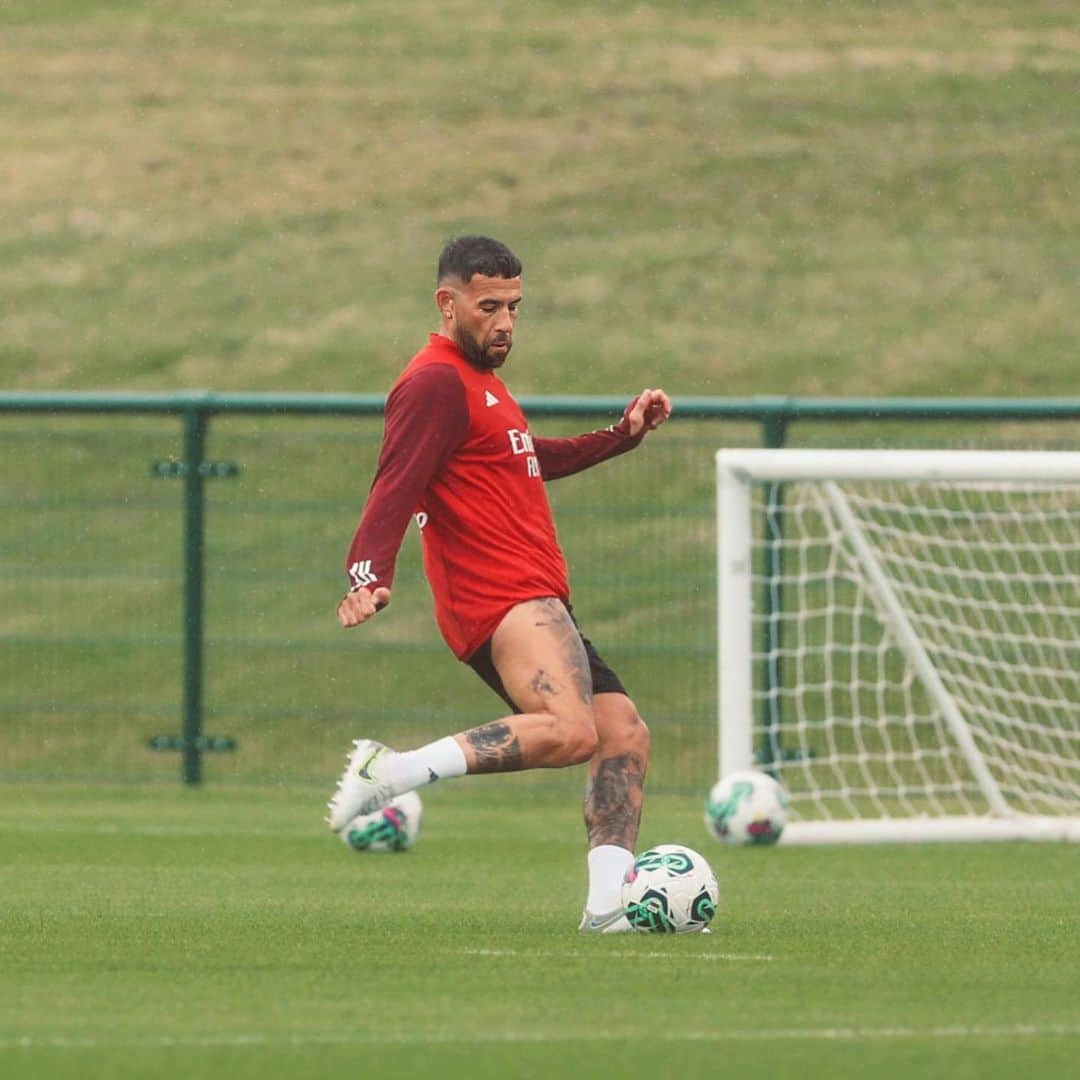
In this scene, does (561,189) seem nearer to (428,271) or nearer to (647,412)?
(428,271)

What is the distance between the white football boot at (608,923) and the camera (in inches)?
305

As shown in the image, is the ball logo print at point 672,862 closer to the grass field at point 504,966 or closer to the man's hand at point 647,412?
the grass field at point 504,966

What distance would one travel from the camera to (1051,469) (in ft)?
36.7

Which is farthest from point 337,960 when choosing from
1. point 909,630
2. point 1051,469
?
point 909,630

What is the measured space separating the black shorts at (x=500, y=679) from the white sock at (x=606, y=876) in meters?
0.46

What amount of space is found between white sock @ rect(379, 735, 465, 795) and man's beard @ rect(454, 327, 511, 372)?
3.57 feet

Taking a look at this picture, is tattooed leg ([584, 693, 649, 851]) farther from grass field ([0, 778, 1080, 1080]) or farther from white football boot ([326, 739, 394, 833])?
white football boot ([326, 739, 394, 833])

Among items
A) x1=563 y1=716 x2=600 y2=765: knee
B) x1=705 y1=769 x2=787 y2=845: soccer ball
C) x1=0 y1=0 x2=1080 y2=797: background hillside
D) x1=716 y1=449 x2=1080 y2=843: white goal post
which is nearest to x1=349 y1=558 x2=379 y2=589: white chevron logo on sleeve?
x1=563 y1=716 x2=600 y2=765: knee

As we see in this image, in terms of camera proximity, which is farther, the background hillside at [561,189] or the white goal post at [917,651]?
the background hillside at [561,189]

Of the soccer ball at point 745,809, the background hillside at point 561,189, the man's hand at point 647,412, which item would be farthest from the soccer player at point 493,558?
the background hillside at point 561,189

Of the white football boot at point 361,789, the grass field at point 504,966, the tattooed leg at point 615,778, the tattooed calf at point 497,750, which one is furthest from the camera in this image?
the tattooed leg at point 615,778

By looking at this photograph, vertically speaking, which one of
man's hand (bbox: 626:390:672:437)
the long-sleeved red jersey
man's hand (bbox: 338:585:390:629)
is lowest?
man's hand (bbox: 338:585:390:629)

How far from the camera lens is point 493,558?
302 inches

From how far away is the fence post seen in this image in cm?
1398
